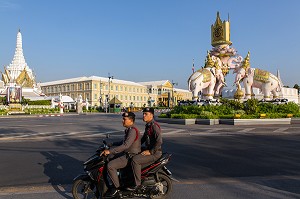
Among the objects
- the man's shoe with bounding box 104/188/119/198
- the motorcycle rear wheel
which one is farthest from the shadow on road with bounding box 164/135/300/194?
the man's shoe with bounding box 104/188/119/198

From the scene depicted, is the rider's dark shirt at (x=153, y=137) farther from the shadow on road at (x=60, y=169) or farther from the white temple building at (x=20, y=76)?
the white temple building at (x=20, y=76)

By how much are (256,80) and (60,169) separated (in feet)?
85.7

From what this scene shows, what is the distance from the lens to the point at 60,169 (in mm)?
7395

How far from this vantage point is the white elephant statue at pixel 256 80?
1161 inches

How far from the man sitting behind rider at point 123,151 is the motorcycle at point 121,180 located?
10 centimetres

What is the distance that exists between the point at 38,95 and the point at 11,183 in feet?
271

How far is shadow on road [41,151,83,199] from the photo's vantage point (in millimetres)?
6195

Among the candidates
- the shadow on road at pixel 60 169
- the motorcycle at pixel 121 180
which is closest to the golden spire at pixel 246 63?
the shadow on road at pixel 60 169

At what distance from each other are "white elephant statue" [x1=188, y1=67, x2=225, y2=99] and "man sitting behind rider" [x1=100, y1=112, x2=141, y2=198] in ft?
77.4

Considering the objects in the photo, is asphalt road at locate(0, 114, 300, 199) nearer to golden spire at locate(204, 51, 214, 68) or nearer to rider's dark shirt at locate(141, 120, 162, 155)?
rider's dark shirt at locate(141, 120, 162, 155)

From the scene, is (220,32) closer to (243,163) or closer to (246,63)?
(246,63)

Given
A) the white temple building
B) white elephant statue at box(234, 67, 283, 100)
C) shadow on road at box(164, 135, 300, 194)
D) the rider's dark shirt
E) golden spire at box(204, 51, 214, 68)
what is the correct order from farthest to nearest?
the white temple building < golden spire at box(204, 51, 214, 68) < white elephant statue at box(234, 67, 283, 100) < shadow on road at box(164, 135, 300, 194) < the rider's dark shirt

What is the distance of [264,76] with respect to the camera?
2939 centimetres

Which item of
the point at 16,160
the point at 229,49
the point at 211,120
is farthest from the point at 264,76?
the point at 16,160
